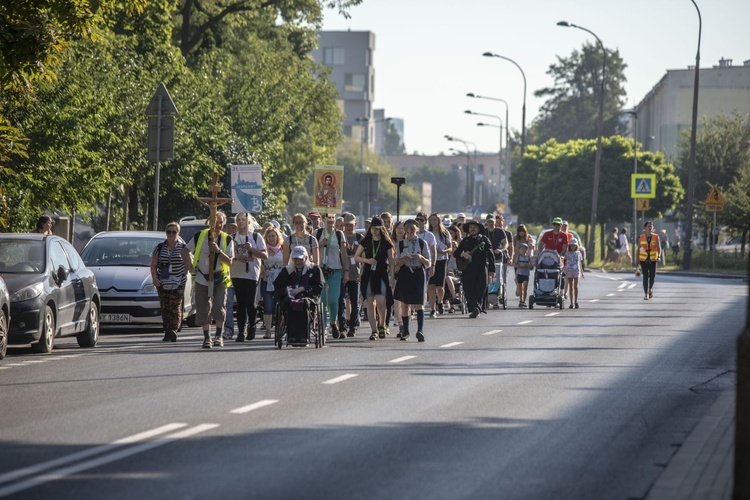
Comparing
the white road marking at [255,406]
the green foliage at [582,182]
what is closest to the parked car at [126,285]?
the white road marking at [255,406]

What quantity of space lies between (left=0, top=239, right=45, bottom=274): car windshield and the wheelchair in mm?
3053

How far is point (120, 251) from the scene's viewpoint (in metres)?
25.0

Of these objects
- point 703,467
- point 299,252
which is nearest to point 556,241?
point 299,252

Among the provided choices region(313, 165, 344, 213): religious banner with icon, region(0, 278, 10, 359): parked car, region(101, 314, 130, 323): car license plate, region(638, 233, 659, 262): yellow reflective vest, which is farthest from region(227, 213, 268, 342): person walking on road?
region(638, 233, 659, 262): yellow reflective vest

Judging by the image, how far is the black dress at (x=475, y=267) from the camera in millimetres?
27828

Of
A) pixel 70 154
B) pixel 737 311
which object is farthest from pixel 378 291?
pixel 737 311

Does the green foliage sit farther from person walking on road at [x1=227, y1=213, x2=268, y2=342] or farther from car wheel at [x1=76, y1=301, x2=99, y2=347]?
car wheel at [x1=76, y1=301, x2=99, y2=347]

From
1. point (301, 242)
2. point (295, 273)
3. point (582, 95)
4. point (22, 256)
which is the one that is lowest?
point (295, 273)

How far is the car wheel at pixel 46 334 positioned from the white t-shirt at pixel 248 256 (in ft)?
10.2

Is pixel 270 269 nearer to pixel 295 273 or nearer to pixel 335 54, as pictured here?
pixel 295 273

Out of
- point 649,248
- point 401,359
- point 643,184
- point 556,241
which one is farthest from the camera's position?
point 643,184

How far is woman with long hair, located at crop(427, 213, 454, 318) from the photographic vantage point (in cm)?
2783

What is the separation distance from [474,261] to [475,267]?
0.12 meters

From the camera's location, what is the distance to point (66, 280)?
64.6 ft
